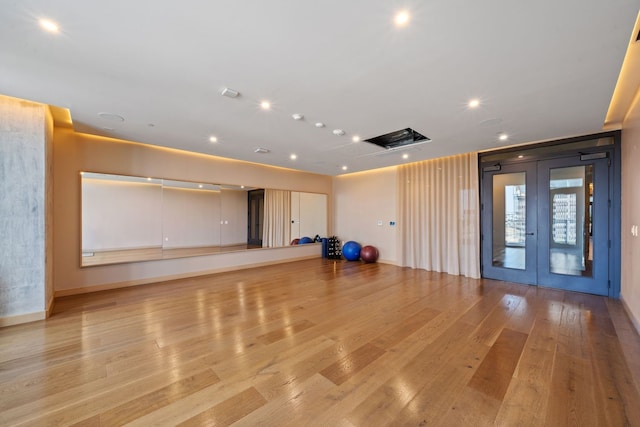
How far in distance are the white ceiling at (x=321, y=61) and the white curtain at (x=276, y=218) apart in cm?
360

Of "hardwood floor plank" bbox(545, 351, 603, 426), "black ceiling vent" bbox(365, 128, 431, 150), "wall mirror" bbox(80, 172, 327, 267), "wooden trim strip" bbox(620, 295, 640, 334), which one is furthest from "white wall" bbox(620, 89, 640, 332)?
"wall mirror" bbox(80, 172, 327, 267)

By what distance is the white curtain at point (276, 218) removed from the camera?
7.47m

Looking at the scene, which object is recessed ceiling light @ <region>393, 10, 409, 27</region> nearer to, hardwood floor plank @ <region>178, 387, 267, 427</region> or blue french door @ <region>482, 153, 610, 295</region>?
hardwood floor plank @ <region>178, 387, 267, 427</region>

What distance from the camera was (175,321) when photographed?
134 inches

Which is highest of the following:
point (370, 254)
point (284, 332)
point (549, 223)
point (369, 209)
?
point (369, 209)

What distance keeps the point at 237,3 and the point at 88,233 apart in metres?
5.21

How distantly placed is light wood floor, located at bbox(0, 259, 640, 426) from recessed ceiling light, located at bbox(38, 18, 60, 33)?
291 centimetres

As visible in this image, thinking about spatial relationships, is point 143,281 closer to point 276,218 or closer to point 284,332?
point 276,218

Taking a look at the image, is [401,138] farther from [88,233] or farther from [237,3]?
[88,233]

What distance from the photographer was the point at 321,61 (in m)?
2.39

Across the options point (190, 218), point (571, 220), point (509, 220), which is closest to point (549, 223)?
point (571, 220)

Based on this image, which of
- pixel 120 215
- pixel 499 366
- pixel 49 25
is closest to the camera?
pixel 49 25

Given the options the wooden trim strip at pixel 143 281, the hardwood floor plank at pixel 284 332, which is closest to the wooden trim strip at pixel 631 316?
the hardwood floor plank at pixel 284 332

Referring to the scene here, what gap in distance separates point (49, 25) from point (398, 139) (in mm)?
4848
